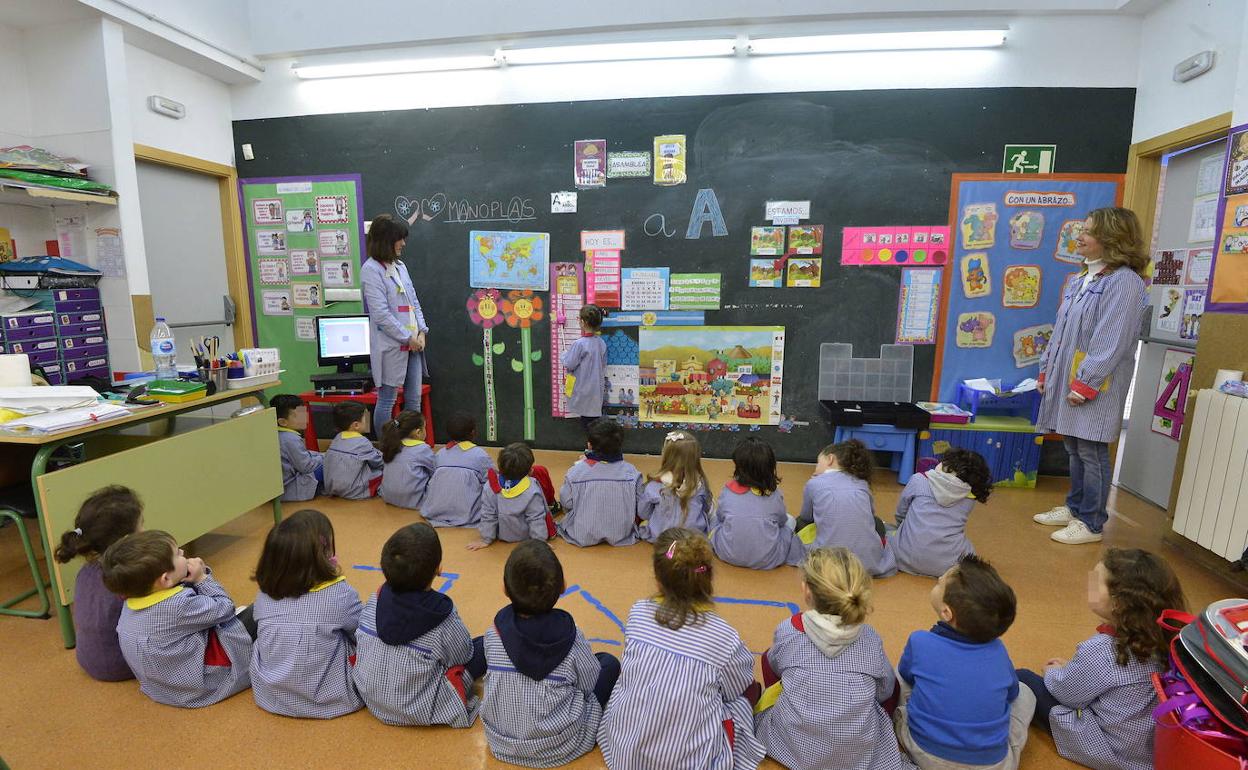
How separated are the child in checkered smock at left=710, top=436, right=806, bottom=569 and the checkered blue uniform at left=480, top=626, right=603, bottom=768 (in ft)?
4.20

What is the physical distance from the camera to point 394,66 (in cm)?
461

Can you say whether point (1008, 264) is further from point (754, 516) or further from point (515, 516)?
point (515, 516)

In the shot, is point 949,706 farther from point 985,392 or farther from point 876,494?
point 985,392

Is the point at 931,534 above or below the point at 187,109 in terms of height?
below

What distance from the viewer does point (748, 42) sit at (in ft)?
13.8

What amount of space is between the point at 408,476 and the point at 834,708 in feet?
9.10

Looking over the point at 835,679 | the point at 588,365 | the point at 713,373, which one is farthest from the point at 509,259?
the point at 835,679

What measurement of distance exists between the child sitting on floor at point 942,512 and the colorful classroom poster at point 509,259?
2979mm

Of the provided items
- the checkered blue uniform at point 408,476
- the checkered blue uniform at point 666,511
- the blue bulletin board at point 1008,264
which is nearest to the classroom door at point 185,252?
the checkered blue uniform at point 408,476

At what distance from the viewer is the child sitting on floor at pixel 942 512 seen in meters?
2.75

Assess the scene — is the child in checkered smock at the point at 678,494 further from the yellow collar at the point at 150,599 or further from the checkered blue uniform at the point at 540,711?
the yellow collar at the point at 150,599

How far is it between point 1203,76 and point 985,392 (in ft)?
6.72

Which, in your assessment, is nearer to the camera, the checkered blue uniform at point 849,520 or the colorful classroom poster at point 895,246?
the checkered blue uniform at point 849,520

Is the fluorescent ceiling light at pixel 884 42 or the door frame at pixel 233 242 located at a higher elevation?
the fluorescent ceiling light at pixel 884 42
